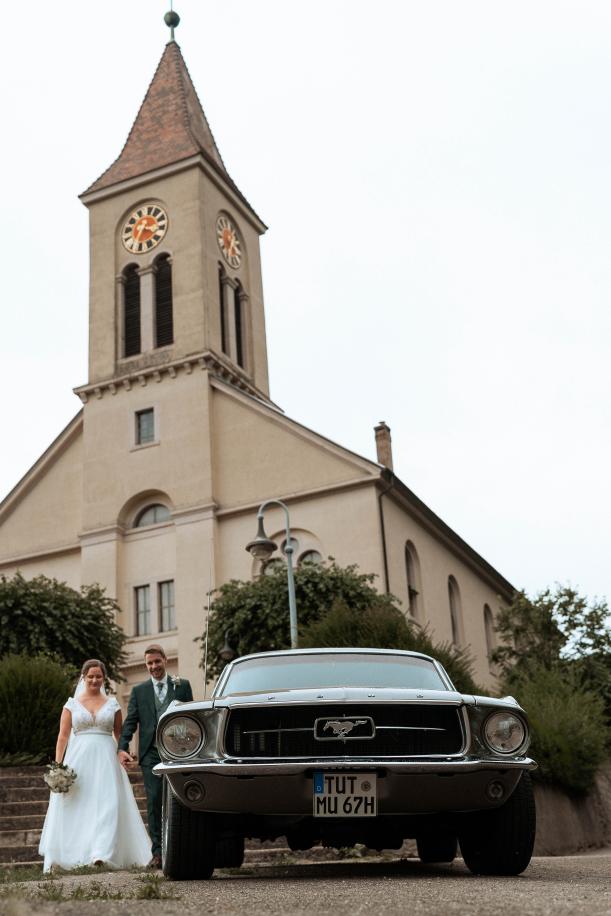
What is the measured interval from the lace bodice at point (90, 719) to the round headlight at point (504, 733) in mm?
4638

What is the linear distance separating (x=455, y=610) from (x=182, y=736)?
32.9m

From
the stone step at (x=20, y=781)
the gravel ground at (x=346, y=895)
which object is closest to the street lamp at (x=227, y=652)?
the stone step at (x=20, y=781)

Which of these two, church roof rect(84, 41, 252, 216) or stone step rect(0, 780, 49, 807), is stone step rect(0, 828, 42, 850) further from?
church roof rect(84, 41, 252, 216)

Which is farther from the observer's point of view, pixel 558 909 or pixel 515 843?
pixel 515 843

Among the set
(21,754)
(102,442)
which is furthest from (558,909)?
(102,442)

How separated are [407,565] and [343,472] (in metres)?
3.90

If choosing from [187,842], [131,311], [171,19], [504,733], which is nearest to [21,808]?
[187,842]

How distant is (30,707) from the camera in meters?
16.1

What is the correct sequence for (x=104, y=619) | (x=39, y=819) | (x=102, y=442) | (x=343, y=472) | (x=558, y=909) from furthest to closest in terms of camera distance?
(x=102, y=442) < (x=343, y=472) < (x=104, y=619) < (x=39, y=819) < (x=558, y=909)

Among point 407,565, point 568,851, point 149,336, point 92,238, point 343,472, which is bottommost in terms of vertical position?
point 568,851

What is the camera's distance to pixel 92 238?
4103cm

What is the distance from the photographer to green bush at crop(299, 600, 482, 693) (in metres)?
16.4

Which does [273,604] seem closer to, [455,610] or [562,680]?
[562,680]

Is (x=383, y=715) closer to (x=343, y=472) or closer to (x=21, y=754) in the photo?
(x=21, y=754)
